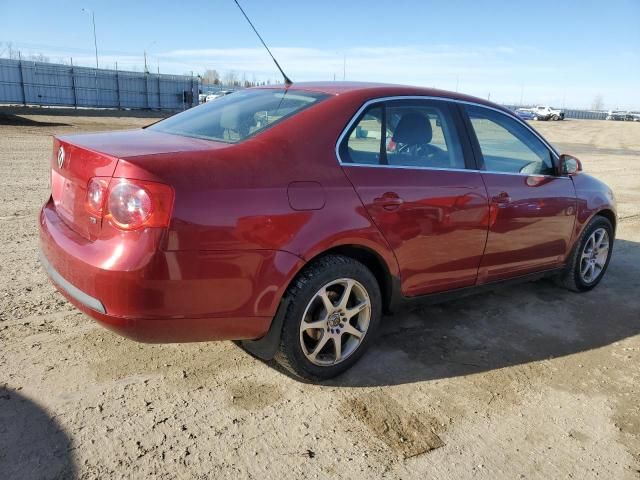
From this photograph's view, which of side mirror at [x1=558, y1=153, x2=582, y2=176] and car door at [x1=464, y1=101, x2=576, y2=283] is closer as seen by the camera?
car door at [x1=464, y1=101, x2=576, y2=283]

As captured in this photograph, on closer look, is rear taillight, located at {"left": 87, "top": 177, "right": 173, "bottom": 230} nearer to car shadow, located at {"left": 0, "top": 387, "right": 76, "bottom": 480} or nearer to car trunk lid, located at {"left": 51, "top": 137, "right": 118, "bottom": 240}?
car trunk lid, located at {"left": 51, "top": 137, "right": 118, "bottom": 240}

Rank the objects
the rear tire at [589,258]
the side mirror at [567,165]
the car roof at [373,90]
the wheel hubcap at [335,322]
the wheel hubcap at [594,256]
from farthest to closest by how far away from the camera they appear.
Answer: the wheel hubcap at [594,256]
the rear tire at [589,258]
the side mirror at [567,165]
the car roof at [373,90]
the wheel hubcap at [335,322]

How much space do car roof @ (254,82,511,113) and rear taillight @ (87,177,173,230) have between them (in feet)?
4.52

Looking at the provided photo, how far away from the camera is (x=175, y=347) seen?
3.40m

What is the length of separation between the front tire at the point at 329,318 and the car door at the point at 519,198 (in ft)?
3.71

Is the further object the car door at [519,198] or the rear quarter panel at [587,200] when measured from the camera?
the rear quarter panel at [587,200]

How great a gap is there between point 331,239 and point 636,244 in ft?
18.4

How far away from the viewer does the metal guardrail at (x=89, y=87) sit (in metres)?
34.4

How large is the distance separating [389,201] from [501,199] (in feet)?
3.63

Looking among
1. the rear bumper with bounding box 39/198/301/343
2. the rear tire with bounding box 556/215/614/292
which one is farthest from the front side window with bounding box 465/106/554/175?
the rear bumper with bounding box 39/198/301/343

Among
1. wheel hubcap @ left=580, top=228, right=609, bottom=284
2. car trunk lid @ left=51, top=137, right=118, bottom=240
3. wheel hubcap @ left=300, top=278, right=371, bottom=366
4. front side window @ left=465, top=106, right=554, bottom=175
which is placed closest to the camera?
car trunk lid @ left=51, top=137, right=118, bottom=240

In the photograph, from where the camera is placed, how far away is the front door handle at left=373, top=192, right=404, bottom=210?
304 cm

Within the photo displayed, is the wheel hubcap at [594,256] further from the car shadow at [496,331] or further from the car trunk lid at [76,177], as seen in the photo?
the car trunk lid at [76,177]

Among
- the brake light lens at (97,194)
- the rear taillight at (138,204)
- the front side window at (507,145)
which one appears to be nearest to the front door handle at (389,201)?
the front side window at (507,145)
